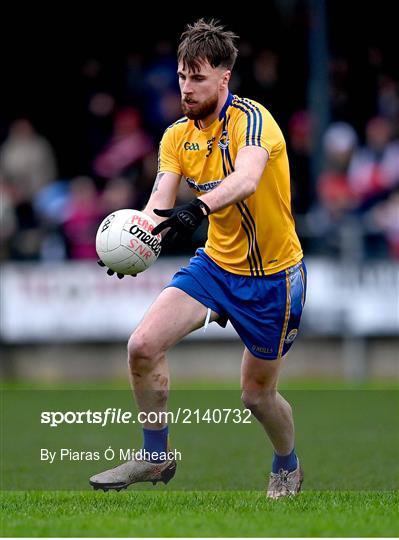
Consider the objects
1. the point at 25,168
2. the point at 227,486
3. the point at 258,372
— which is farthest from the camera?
the point at 25,168

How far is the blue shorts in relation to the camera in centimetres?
711

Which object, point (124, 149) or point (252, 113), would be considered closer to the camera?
point (252, 113)

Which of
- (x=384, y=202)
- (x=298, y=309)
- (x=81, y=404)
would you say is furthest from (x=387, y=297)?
(x=298, y=309)

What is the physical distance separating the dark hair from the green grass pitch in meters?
2.33

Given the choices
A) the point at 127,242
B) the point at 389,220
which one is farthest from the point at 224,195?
the point at 389,220

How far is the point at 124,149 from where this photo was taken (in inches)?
684

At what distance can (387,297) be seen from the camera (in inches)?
597

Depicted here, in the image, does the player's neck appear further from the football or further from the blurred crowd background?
→ the blurred crowd background

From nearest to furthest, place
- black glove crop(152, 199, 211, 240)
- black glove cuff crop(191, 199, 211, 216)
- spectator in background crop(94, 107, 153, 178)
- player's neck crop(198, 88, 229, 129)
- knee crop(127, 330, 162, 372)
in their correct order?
black glove crop(152, 199, 211, 240)
black glove cuff crop(191, 199, 211, 216)
knee crop(127, 330, 162, 372)
player's neck crop(198, 88, 229, 129)
spectator in background crop(94, 107, 153, 178)

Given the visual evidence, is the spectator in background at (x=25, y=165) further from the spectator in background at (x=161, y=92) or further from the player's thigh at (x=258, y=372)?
the player's thigh at (x=258, y=372)

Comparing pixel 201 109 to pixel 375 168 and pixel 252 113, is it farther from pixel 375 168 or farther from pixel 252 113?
pixel 375 168

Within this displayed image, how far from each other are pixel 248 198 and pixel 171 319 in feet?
2.54

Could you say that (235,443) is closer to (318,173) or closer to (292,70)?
(318,173)

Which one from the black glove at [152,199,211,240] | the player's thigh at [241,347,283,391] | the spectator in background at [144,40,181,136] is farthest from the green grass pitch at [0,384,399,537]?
the spectator in background at [144,40,181,136]
